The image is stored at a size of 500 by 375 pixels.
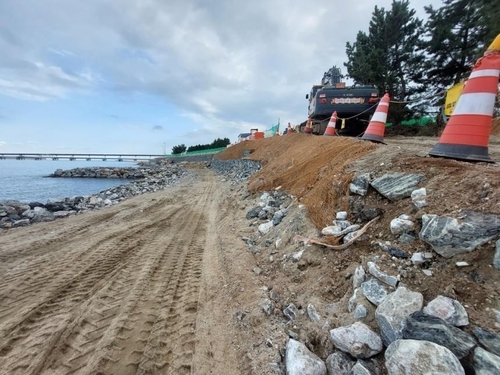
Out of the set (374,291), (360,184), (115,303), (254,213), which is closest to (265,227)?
(254,213)

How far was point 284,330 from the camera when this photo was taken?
2.34 metres

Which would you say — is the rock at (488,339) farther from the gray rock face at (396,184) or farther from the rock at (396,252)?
the gray rock face at (396,184)

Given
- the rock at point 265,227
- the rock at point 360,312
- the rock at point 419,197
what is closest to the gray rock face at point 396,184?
the rock at point 419,197

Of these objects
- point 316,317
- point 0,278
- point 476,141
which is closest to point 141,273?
point 0,278

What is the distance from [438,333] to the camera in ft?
5.11

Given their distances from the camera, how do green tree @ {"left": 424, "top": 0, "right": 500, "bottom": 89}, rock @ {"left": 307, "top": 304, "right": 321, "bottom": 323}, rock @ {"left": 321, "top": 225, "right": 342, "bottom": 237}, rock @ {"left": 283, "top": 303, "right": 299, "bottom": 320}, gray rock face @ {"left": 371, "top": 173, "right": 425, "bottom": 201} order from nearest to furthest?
rock @ {"left": 307, "top": 304, "right": 321, "bottom": 323} < rock @ {"left": 283, "top": 303, "right": 299, "bottom": 320} < gray rock face @ {"left": 371, "top": 173, "right": 425, "bottom": 201} < rock @ {"left": 321, "top": 225, "right": 342, "bottom": 237} < green tree @ {"left": 424, "top": 0, "right": 500, "bottom": 89}

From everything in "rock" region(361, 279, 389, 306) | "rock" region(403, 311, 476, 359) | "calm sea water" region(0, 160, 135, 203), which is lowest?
"calm sea water" region(0, 160, 135, 203)

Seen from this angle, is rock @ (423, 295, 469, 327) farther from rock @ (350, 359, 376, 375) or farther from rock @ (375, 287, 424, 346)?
rock @ (350, 359, 376, 375)

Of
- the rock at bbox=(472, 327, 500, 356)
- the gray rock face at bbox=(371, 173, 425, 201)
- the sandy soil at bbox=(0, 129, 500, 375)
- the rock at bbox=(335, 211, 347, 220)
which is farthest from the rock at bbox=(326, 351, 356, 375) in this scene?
the gray rock face at bbox=(371, 173, 425, 201)

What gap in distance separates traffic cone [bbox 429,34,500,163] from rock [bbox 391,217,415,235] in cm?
154

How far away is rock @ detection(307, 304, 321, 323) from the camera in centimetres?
227

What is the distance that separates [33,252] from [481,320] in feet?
21.1

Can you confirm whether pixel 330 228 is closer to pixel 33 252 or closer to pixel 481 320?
pixel 481 320

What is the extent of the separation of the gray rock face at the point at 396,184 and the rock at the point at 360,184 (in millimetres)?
95
